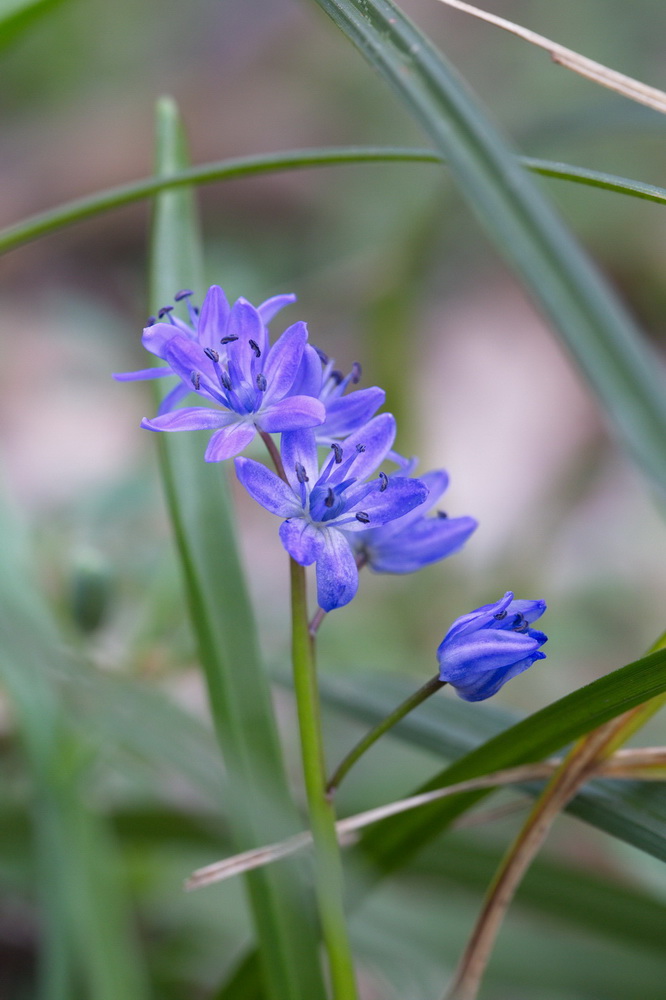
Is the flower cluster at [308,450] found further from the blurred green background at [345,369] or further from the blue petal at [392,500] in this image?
the blurred green background at [345,369]

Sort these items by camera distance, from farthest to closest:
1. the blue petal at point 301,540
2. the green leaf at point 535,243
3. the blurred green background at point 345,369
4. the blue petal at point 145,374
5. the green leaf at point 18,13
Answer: the blurred green background at point 345,369 → the green leaf at point 18,13 → the blue petal at point 145,374 → the blue petal at point 301,540 → the green leaf at point 535,243

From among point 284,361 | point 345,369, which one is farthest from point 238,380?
point 345,369

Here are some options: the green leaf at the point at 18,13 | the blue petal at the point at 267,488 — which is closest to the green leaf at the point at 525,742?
the blue petal at the point at 267,488

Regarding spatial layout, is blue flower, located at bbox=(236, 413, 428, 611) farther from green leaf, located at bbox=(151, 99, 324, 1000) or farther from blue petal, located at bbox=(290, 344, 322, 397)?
green leaf, located at bbox=(151, 99, 324, 1000)

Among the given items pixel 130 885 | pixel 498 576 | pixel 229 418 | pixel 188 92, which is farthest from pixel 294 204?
pixel 229 418

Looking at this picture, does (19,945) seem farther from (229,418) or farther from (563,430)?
(563,430)

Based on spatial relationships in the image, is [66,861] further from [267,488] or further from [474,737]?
[267,488]

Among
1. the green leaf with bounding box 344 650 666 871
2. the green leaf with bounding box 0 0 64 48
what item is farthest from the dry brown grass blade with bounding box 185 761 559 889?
the green leaf with bounding box 0 0 64 48
